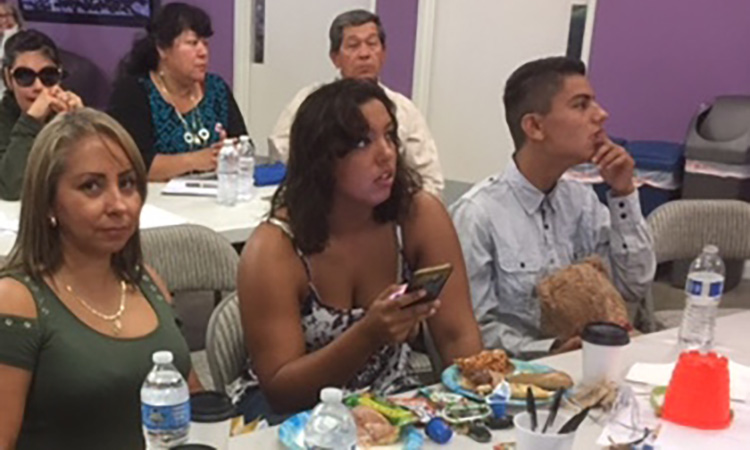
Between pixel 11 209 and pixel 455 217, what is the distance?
4.69 ft

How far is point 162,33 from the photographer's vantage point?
3510mm

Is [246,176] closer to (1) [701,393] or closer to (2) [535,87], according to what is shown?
(2) [535,87]

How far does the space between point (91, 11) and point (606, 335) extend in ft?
18.5

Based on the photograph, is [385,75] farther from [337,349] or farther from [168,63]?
[337,349]

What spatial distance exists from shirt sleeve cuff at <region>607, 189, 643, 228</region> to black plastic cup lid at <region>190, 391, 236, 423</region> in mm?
1394

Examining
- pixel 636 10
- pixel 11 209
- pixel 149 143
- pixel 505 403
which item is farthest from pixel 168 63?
pixel 636 10

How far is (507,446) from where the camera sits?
4.70 ft

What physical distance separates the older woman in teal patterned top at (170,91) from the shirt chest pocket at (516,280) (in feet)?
5.00

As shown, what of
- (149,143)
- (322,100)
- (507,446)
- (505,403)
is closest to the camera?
(507,446)

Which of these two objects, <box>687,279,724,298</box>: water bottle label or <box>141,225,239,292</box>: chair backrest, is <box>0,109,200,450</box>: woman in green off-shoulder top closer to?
<box>141,225,239,292</box>: chair backrest

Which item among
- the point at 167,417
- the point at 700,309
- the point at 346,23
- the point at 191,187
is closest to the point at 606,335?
the point at 700,309

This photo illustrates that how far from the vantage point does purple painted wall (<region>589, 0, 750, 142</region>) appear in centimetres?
469

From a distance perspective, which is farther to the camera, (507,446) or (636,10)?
(636,10)

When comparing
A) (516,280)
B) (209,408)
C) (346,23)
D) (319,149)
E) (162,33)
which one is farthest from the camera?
(346,23)
